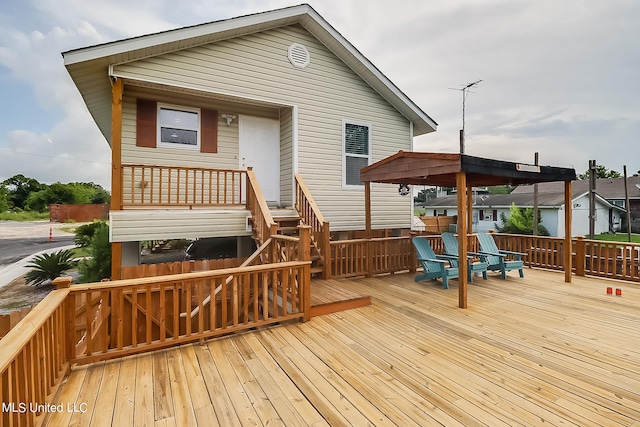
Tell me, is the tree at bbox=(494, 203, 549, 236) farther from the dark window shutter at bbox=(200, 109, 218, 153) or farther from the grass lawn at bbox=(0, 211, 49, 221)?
the grass lawn at bbox=(0, 211, 49, 221)

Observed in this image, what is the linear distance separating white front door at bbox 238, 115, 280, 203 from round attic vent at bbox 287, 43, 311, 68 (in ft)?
4.93

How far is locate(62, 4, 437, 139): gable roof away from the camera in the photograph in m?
5.24

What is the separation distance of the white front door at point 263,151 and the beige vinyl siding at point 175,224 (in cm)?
160

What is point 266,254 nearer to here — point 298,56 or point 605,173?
point 298,56

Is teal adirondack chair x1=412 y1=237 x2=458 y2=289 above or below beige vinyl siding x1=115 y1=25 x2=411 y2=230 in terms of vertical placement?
below

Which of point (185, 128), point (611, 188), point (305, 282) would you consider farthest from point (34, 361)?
point (611, 188)

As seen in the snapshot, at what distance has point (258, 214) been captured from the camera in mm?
5898

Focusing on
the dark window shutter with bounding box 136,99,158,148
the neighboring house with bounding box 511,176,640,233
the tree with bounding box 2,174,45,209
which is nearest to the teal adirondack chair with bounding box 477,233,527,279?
the dark window shutter with bounding box 136,99,158,148

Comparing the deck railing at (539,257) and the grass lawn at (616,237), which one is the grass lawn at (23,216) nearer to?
the deck railing at (539,257)

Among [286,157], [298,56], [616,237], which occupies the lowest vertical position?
[616,237]

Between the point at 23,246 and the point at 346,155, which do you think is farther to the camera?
the point at 23,246

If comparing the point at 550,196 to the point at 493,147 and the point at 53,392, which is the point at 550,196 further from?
the point at 53,392

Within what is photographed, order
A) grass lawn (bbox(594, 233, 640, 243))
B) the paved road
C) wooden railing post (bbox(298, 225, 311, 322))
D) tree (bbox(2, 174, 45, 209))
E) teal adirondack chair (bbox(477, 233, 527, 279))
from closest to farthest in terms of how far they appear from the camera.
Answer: wooden railing post (bbox(298, 225, 311, 322)), teal adirondack chair (bbox(477, 233, 527, 279)), the paved road, grass lawn (bbox(594, 233, 640, 243)), tree (bbox(2, 174, 45, 209))

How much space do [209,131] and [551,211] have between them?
25796 millimetres
